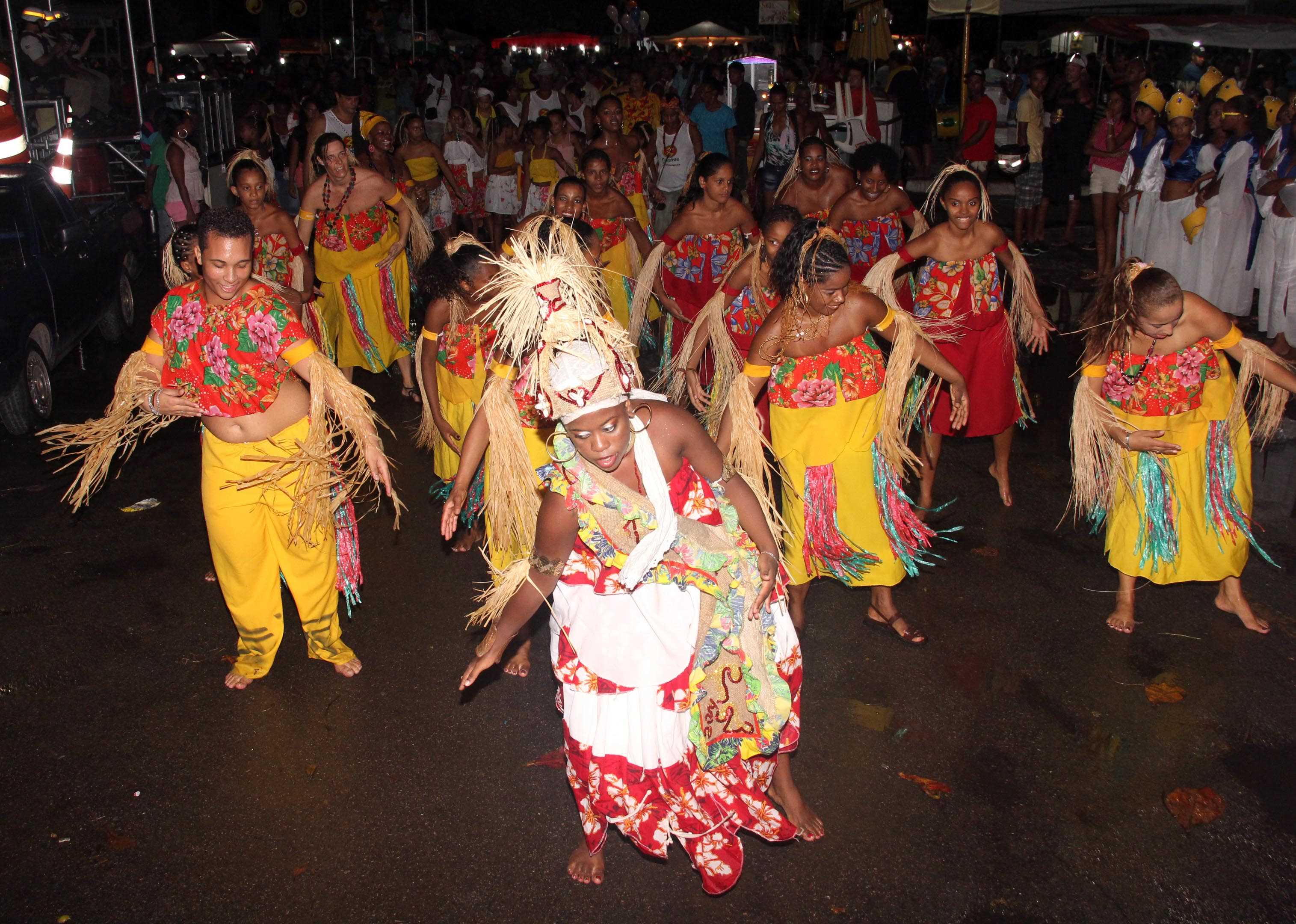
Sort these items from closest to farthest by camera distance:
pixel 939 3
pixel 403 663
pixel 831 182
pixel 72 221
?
pixel 403 663 < pixel 831 182 < pixel 72 221 < pixel 939 3

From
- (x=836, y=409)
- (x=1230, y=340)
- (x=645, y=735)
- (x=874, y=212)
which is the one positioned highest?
(x=874, y=212)

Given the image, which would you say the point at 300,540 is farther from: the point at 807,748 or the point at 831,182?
the point at 831,182

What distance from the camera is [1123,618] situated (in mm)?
4617

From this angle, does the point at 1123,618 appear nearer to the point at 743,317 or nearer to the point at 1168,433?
the point at 1168,433

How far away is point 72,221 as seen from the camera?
816 centimetres

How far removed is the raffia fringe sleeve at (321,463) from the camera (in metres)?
3.96

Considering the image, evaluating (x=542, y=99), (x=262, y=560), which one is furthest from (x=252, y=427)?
(x=542, y=99)

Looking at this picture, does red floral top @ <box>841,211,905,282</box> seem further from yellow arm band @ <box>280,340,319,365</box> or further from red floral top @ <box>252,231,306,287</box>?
yellow arm band @ <box>280,340,319,365</box>

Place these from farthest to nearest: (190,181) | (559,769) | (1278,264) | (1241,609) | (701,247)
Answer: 1. (190,181)
2. (1278,264)
3. (701,247)
4. (1241,609)
5. (559,769)

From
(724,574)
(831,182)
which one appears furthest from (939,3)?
(724,574)

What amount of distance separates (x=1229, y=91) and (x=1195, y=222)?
1.27 m

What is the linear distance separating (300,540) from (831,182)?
4.80m

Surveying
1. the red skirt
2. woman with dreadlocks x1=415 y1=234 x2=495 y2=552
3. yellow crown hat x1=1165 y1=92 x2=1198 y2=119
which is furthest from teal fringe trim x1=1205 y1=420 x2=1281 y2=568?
yellow crown hat x1=1165 y1=92 x2=1198 y2=119

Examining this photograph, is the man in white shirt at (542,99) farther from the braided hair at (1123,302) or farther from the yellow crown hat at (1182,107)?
the braided hair at (1123,302)
